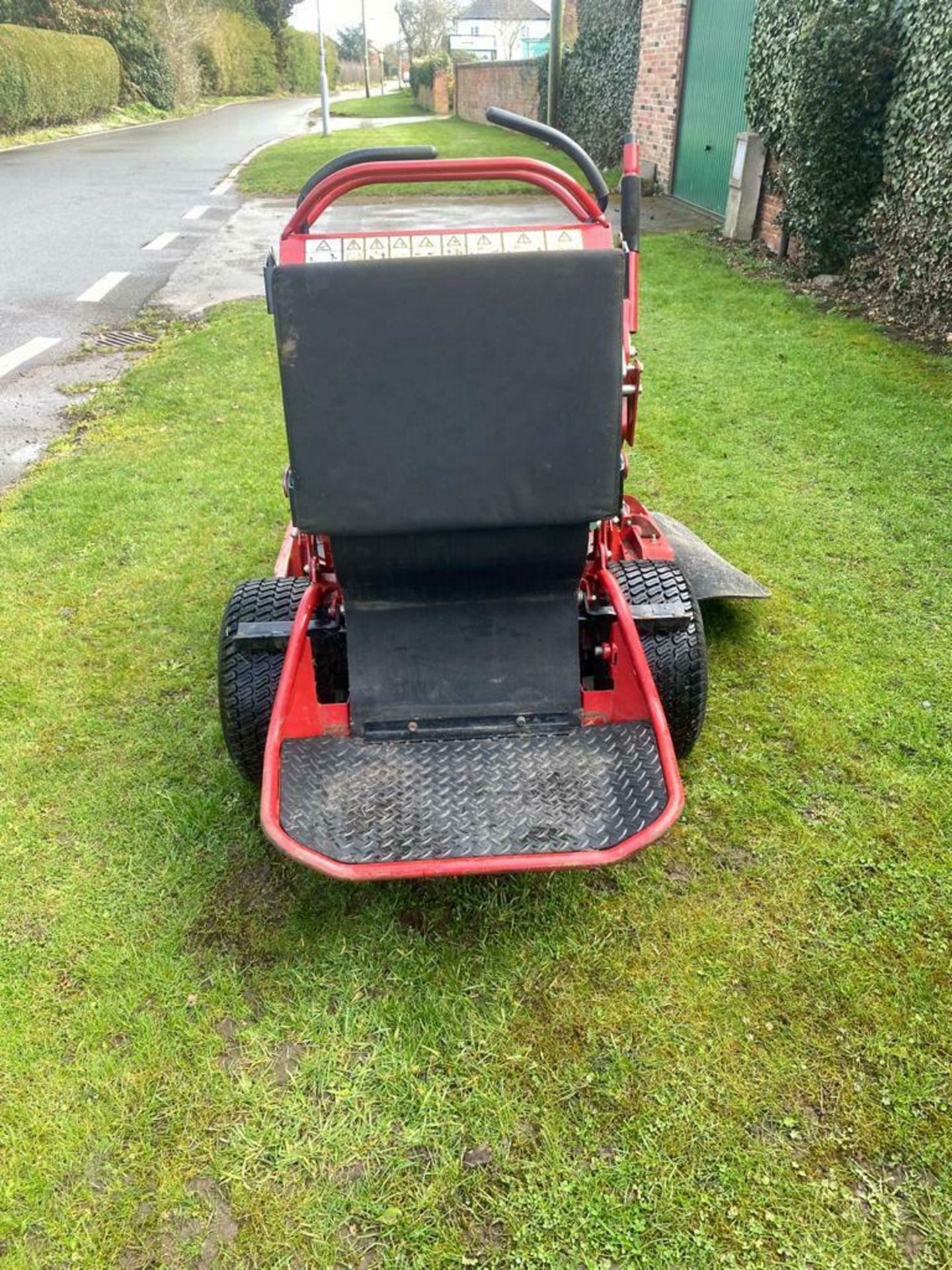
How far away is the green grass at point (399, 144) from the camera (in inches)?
569

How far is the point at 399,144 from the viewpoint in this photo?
15711 mm

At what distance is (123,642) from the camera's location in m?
3.67

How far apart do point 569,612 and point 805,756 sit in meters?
0.91

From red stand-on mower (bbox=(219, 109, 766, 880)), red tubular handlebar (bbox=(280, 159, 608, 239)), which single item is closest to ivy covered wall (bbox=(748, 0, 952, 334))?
red stand-on mower (bbox=(219, 109, 766, 880))

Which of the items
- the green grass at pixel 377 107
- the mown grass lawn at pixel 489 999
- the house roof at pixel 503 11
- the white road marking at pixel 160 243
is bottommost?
the mown grass lawn at pixel 489 999

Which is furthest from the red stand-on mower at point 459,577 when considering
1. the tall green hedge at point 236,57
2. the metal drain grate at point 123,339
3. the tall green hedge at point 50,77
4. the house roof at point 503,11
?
the house roof at point 503,11

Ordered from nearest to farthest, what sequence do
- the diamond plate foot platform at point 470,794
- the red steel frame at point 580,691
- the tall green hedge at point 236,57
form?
the red steel frame at point 580,691 → the diamond plate foot platform at point 470,794 → the tall green hedge at point 236,57

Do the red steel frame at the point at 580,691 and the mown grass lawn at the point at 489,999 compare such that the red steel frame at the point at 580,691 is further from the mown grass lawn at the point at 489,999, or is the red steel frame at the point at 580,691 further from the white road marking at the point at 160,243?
the white road marking at the point at 160,243

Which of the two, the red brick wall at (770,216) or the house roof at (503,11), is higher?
the house roof at (503,11)

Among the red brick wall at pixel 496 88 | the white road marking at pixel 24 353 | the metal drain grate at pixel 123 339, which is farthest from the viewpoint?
the red brick wall at pixel 496 88

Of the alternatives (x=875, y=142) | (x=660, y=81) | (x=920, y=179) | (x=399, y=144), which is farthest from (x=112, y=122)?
(x=920, y=179)

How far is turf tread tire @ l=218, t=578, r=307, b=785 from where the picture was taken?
9.04 ft

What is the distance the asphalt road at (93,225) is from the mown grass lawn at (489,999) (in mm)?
5122

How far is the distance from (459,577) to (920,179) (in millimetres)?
6013
